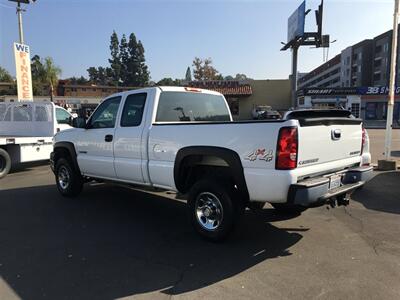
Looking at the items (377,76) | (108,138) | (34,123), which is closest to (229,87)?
(34,123)

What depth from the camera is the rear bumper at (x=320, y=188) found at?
4.16 metres

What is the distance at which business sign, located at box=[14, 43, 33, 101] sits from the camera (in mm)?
17500

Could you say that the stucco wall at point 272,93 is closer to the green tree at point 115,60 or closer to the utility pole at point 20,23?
the utility pole at point 20,23

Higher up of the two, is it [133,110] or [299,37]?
[299,37]

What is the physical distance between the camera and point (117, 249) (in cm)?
486

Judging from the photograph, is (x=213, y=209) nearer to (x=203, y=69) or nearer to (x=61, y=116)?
(x=61, y=116)

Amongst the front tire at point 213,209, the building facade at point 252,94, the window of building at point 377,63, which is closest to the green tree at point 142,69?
the window of building at point 377,63

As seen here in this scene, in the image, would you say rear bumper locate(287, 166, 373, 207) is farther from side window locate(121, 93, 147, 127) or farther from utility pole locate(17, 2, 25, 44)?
utility pole locate(17, 2, 25, 44)

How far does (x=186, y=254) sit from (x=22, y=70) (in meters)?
16.3

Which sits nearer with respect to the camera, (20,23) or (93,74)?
(20,23)

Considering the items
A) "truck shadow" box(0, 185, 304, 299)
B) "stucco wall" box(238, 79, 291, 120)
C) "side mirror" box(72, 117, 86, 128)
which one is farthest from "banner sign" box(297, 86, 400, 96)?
"side mirror" box(72, 117, 86, 128)

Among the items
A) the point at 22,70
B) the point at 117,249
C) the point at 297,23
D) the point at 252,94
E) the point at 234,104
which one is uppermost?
the point at 297,23

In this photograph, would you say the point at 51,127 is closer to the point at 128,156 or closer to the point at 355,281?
the point at 128,156

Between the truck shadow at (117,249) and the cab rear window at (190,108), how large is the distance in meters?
1.65
